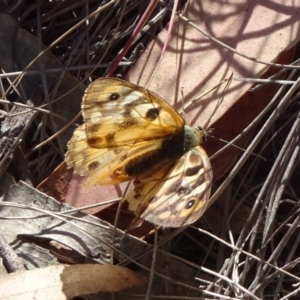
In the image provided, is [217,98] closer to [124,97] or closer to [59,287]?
[124,97]

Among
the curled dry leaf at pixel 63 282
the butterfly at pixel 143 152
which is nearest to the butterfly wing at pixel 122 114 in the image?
the butterfly at pixel 143 152

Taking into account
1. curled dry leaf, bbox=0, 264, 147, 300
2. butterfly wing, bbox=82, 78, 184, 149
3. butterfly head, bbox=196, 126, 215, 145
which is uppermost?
butterfly wing, bbox=82, 78, 184, 149

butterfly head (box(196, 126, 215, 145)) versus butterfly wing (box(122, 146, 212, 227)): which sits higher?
butterfly head (box(196, 126, 215, 145))

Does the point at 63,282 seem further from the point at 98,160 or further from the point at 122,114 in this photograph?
the point at 122,114

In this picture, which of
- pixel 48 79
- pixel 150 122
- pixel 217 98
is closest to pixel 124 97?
pixel 150 122

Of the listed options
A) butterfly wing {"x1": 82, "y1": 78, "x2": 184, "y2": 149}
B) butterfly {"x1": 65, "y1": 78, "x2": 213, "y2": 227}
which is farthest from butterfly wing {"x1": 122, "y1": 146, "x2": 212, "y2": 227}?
butterfly wing {"x1": 82, "y1": 78, "x2": 184, "y2": 149}

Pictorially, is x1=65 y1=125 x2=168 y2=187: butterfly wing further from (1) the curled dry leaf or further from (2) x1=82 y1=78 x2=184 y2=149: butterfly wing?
(1) the curled dry leaf

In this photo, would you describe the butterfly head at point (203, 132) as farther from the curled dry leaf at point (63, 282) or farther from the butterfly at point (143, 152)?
the curled dry leaf at point (63, 282)
